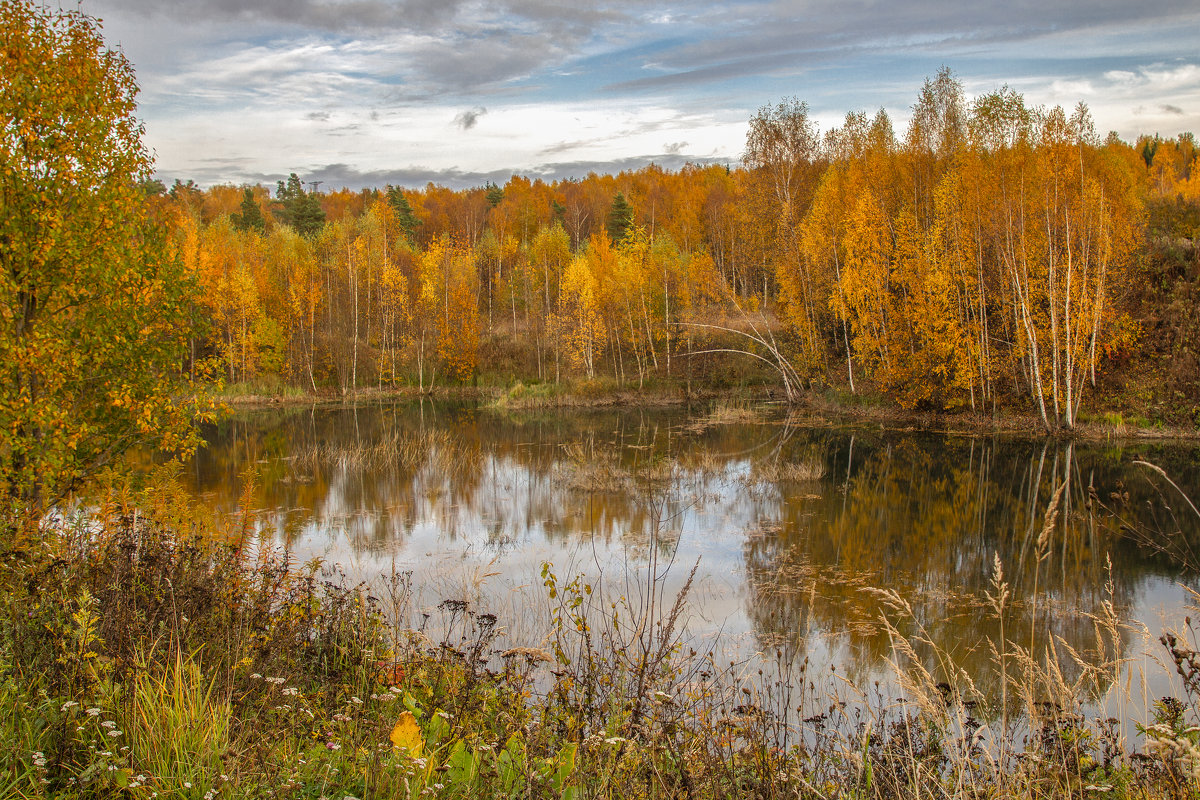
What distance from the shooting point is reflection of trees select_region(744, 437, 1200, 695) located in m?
9.08

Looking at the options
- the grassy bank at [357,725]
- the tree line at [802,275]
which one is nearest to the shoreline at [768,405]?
the tree line at [802,275]

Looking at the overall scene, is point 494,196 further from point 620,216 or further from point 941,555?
point 941,555

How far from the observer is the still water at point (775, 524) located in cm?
923

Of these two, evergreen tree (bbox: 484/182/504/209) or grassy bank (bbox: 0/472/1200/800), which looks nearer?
grassy bank (bbox: 0/472/1200/800)

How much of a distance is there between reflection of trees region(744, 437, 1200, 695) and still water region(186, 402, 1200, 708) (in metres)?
0.05

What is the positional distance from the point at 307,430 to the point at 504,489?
14.2m

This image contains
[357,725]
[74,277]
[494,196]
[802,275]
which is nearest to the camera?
[357,725]

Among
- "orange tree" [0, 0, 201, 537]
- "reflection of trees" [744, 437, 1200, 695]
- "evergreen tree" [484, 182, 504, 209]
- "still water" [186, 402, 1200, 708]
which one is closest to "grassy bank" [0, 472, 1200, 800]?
"still water" [186, 402, 1200, 708]

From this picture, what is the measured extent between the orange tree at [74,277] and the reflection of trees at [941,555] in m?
8.76

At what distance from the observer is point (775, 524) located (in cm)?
1419

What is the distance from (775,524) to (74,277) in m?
11.9

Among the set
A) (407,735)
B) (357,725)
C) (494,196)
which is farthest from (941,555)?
(494,196)

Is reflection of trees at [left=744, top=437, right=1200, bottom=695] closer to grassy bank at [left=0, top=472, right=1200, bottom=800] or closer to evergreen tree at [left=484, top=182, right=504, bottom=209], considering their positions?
grassy bank at [left=0, top=472, right=1200, bottom=800]

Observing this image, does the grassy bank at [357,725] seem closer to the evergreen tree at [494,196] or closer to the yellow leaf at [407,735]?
the yellow leaf at [407,735]
